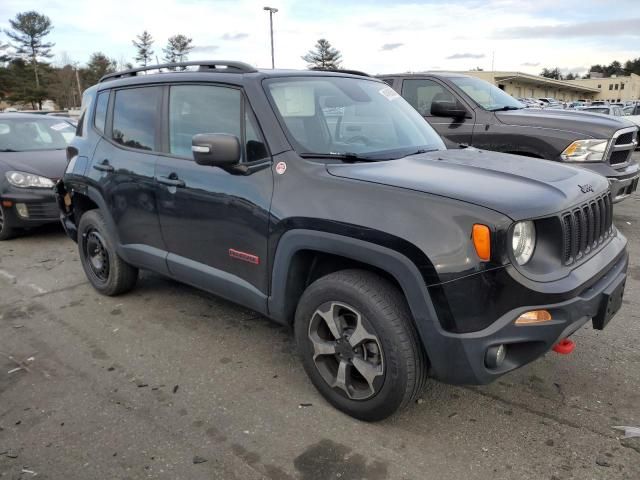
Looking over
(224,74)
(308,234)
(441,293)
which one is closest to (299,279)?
(308,234)

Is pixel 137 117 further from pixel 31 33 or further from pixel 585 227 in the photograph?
pixel 31 33

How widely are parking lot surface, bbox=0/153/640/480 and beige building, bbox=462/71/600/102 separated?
45.4 m

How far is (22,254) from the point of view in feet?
20.7

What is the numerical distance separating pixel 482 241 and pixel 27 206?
6253mm

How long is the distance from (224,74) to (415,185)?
1.60m

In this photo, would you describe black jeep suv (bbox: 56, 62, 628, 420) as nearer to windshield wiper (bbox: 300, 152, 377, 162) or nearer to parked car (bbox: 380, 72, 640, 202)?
windshield wiper (bbox: 300, 152, 377, 162)

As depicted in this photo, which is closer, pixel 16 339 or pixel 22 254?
pixel 16 339

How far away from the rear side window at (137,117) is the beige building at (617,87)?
107329mm

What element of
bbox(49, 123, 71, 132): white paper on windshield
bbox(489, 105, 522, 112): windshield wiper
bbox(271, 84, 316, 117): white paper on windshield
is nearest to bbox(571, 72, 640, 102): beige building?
bbox(489, 105, 522, 112): windshield wiper

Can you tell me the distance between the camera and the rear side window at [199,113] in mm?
3285

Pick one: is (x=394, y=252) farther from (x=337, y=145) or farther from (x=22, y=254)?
(x=22, y=254)

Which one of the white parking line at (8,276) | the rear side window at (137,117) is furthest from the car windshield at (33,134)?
the rear side window at (137,117)

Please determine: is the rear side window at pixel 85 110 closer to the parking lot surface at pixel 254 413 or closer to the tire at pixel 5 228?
the parking lot surface at pixel 254 413

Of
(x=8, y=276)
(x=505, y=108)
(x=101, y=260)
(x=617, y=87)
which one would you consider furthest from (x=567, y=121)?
(x=617, y=87)
